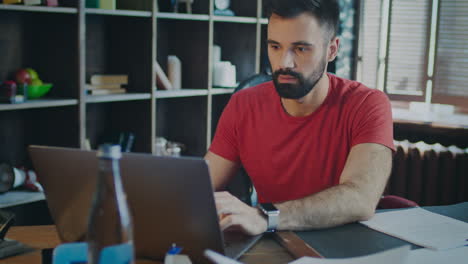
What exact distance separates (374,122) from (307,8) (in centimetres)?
44

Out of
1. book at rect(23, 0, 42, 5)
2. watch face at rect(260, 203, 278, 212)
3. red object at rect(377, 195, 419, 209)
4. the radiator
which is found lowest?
the radiator

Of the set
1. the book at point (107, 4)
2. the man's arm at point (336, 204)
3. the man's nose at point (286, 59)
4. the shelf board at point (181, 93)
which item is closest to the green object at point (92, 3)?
the book at point (107, 4)

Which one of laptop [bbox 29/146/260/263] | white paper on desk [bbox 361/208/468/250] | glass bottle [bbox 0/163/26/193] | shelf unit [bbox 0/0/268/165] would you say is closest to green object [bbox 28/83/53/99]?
shelf unit [bbox 0/0/268/165]

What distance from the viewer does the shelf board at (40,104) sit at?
7.72ft

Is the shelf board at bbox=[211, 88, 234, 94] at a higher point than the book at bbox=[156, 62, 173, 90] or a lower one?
lower

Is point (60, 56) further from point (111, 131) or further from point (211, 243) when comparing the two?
point (211, 243)

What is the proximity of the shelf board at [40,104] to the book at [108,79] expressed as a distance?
0.26m

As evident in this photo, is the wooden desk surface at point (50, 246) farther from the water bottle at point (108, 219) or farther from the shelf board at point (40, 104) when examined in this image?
the shelf board at point (40, 104)

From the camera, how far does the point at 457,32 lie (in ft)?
11.4

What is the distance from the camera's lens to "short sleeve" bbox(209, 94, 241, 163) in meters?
2.08

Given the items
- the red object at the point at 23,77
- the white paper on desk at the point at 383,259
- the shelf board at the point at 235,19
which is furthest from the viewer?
the shelf board at the point at 235,19

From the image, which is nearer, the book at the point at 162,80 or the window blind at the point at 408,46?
the book at the point at 162,80

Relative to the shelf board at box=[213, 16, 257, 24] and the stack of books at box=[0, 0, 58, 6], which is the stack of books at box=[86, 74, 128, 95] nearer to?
the stack of books at box=[0, 0, 58, 6]

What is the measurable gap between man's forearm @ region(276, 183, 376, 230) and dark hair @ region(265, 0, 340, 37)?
25.9 inches
